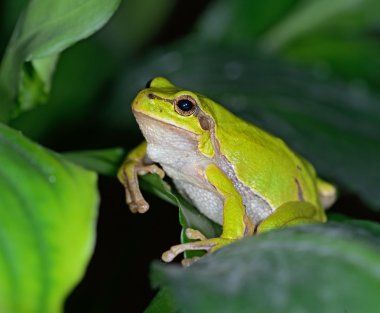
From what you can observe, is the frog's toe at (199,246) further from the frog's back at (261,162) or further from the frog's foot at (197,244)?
the frog's back at (261,162)

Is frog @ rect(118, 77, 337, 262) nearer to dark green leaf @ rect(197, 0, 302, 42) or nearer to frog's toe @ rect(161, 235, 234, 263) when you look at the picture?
frog's toe @ rect(161, 235, 234, 263)

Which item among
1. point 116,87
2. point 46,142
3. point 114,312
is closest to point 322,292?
point 114,312

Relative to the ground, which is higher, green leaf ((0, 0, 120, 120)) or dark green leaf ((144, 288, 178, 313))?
green leaf ((0, 0, 120, 120))

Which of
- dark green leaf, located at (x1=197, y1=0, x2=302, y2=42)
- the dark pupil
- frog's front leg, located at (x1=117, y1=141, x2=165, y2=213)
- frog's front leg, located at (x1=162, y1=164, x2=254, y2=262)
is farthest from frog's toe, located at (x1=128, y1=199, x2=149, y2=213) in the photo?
dark green leaf, located at (x1=197, y1=0, x2=302, y2=42)

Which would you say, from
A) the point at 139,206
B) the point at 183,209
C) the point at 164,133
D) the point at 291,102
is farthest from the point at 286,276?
the point at 291,102

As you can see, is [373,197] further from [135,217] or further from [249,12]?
[249,12]

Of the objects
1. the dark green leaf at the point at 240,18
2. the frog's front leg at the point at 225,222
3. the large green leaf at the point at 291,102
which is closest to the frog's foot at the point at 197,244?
the frog's front leg at the point at 225,222
